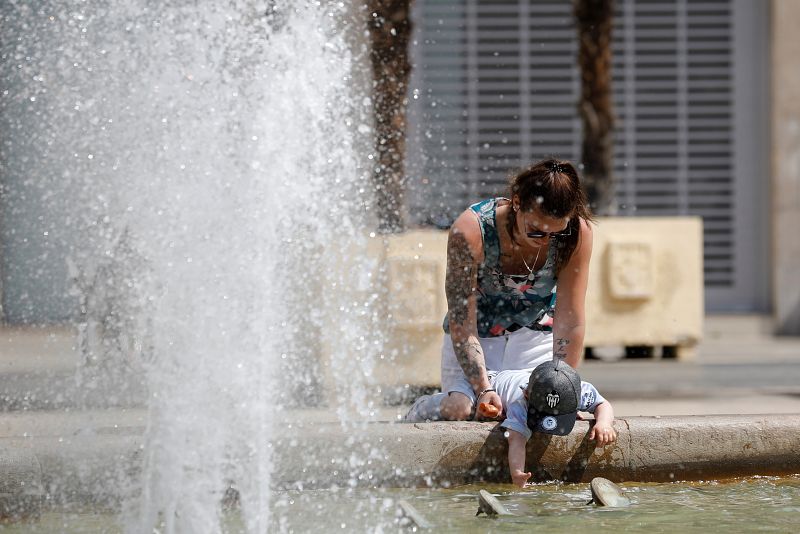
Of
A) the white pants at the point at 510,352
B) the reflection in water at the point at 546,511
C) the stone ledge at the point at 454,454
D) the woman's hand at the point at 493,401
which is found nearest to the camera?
the reflection in water at the point at 546,511

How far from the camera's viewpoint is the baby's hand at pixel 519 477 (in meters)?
3.76

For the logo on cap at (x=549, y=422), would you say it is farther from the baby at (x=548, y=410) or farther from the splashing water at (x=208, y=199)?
the splashing water at (x=208, y=199)

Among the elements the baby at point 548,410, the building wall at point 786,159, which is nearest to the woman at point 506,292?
the baby at point 548,410

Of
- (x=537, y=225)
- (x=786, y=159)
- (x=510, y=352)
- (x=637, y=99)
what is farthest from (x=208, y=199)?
(x=637, y=99)

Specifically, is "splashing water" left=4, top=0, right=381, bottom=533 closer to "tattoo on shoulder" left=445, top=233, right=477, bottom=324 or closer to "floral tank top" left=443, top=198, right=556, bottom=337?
"tattoo on shoulder" left=445, top=233, right=477, bottom=324

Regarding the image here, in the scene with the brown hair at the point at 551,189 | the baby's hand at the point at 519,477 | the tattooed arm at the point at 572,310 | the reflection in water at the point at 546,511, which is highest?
the brown hair at the point at 551,189

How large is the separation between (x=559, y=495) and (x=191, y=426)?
3.82ft

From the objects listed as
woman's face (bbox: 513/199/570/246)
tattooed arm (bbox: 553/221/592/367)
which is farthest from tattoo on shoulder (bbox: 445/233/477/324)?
tattooed arm (bbox: 553/221/592/367)

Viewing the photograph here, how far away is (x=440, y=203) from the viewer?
356 inches

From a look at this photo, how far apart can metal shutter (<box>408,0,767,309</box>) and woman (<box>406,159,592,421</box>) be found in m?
8.77

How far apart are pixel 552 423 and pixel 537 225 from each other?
634 mm

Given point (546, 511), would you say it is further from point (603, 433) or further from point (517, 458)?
point (603, 433)

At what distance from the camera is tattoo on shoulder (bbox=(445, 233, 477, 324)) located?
4141 millimetres

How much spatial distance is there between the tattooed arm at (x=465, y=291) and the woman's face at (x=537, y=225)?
179mm
